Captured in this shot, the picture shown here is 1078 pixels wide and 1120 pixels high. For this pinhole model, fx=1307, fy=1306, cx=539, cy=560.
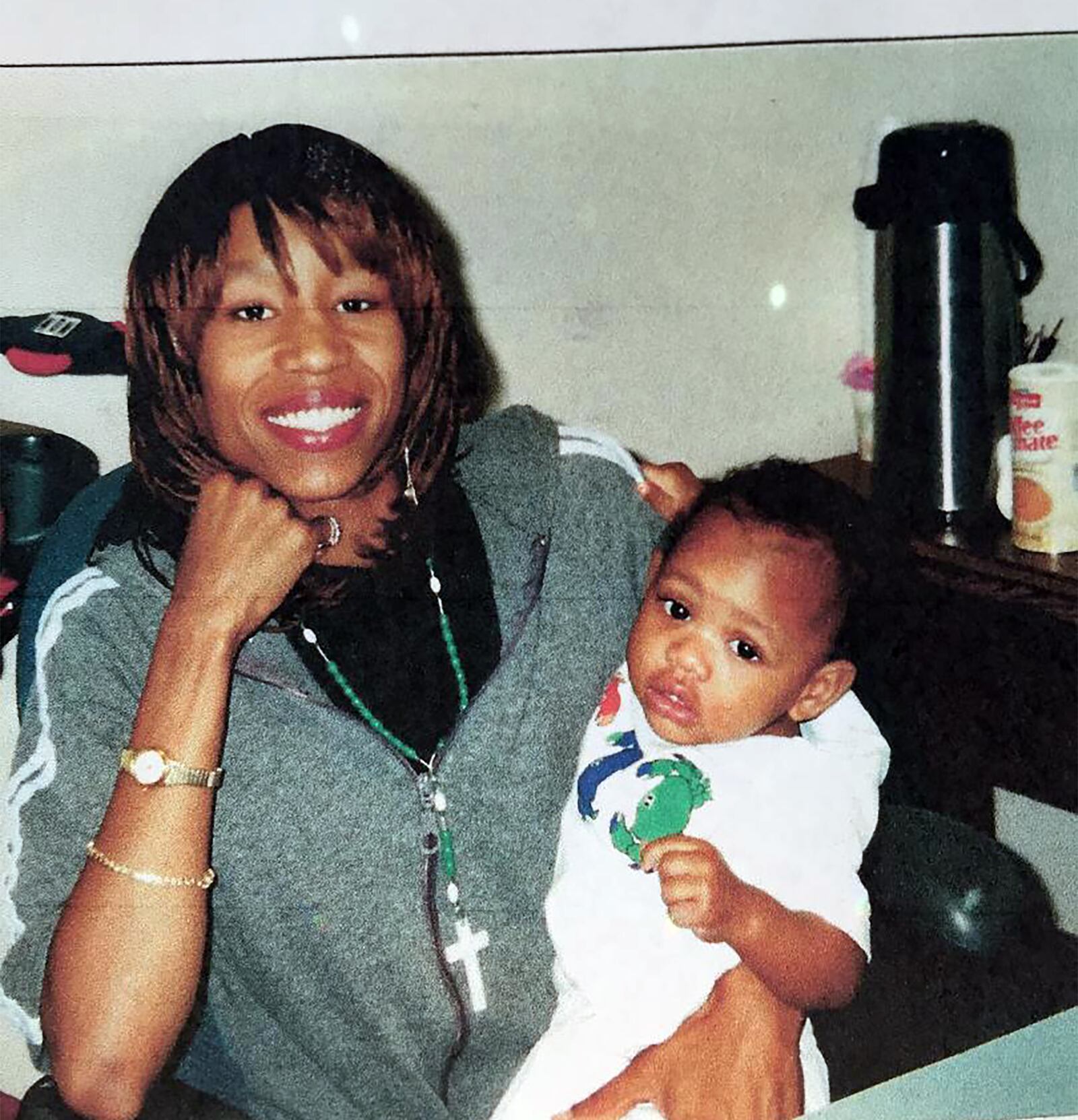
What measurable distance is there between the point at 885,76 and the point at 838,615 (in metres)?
0.39

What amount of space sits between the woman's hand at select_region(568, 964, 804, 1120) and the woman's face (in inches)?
15.4

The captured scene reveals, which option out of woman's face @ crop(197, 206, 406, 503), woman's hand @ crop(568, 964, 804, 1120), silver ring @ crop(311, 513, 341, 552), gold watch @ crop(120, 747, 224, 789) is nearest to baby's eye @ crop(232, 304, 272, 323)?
woman's face @ crop(197, 206, 406, 503)

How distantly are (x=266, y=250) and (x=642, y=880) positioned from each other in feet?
1.43

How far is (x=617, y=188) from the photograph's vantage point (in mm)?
858

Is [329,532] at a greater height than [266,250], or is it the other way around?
[266,250]

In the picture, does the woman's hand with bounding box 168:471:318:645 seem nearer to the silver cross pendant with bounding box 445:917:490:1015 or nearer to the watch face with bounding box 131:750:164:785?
the watch face with bounding box 131:750:164:785

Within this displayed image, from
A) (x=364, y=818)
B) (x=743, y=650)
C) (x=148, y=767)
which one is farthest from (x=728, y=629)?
(x=148, y=767)

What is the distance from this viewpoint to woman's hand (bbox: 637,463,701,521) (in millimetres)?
860

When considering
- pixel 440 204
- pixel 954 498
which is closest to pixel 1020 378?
pixel 954 498

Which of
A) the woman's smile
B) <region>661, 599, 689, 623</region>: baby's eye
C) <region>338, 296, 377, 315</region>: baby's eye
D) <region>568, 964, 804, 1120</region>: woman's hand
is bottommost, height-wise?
<region>568, 964, 804, 1120</region>: woman's hand

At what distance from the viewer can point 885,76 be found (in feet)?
3.04

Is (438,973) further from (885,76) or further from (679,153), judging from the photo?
(885,76)

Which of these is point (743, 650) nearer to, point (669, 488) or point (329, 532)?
point (669, 488)

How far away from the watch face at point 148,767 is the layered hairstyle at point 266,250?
13 centimetres
